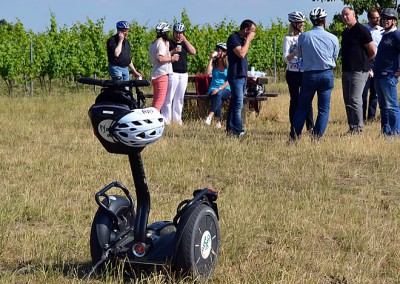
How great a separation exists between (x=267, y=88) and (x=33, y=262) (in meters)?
21.9

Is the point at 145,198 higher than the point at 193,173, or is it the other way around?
the point at 145,198

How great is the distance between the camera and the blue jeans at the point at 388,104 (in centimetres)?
1107

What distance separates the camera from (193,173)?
8.66 meters

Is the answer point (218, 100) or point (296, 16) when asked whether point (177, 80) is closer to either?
point (218, 100)

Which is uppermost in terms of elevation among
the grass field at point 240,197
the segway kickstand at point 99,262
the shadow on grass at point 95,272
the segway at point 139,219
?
the segway at point 139,219

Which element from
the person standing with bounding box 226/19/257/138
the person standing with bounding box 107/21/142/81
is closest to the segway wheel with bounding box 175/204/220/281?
the person standing with bounding box 226/19/257/138

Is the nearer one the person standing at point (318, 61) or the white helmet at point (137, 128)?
the white helmet at point (137, 128)

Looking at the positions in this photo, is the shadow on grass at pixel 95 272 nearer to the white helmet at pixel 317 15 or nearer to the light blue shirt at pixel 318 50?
the light blue shirt at pixel 318 50

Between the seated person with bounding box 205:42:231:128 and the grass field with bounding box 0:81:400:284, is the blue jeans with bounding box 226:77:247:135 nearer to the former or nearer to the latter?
the grass field with bounding box 0:81:400:284

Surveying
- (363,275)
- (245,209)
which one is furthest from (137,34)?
(363,275)

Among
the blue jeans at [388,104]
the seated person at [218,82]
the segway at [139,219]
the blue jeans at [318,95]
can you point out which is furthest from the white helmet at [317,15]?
the segway at [139,219]

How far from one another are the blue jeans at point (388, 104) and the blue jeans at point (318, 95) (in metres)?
1.05

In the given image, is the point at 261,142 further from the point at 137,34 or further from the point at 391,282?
the point at 137,34

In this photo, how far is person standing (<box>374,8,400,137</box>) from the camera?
426 inches
